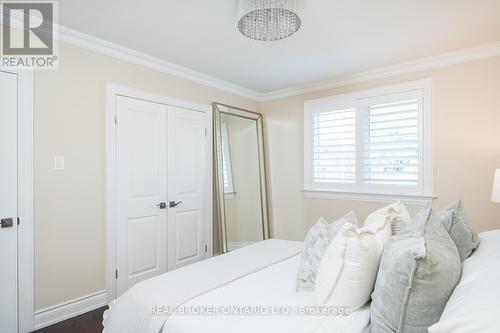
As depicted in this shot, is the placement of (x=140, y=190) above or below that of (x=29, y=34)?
below

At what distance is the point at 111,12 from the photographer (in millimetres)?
2242

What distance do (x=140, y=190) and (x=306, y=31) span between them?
2.25 meters

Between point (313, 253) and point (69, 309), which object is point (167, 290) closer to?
point (313, 253)

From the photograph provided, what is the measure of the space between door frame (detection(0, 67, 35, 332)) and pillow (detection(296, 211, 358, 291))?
7.09 feet

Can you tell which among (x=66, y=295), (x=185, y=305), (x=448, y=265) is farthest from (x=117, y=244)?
(x=448, y=265)

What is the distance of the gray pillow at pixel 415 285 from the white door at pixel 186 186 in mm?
2656

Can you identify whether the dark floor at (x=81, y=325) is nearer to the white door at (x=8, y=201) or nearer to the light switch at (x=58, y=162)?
the white door at (x=8, y=201)

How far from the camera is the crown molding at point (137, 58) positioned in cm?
256

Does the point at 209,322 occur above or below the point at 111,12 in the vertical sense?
below

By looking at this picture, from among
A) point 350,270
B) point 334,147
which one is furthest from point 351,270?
point 334,147

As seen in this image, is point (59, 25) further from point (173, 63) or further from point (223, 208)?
point (223, 208)

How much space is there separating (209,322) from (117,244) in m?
1.98

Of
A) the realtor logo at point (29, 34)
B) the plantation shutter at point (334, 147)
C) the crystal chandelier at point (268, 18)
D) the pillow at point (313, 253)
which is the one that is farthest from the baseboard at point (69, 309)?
the plantation shutter at point (334, 147)

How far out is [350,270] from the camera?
1252mm
